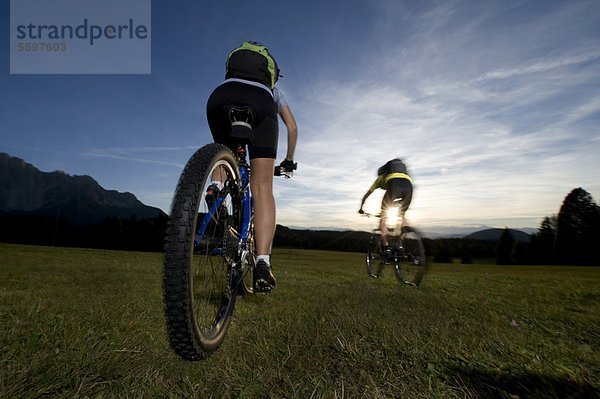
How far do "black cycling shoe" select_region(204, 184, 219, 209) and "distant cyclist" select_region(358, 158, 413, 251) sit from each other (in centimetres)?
649

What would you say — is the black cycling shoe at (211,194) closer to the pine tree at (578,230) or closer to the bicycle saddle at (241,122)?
the bicycle saddle at (241,122)

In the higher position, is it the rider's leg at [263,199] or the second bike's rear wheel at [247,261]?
the rider's leg at [263,199]

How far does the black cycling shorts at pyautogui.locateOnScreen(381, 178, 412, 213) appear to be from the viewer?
8500mm

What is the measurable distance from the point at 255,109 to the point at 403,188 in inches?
249

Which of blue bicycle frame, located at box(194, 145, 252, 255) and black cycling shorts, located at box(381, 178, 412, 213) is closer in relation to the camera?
blue bicycle frame, located at box(194, 145, 252, 255)

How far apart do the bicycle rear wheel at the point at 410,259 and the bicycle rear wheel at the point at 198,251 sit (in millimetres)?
6313

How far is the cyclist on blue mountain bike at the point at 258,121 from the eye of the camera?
3.09 metres

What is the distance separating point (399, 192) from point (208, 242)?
678 centimetres

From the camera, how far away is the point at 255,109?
3.08 meters

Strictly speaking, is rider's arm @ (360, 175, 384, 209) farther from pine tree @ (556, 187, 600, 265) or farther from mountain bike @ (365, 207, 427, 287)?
pine tree @ (556, 187, 600, 265)

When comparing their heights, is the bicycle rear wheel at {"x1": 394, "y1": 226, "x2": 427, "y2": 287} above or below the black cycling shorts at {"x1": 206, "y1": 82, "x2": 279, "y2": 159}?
below

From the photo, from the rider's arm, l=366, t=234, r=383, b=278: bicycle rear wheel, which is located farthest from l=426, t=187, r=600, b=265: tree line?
the rider's arm

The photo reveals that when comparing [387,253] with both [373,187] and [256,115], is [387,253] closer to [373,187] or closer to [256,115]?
[373,187]

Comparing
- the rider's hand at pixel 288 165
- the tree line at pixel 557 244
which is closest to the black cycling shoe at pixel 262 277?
the rider's hand at pixel 288 165
